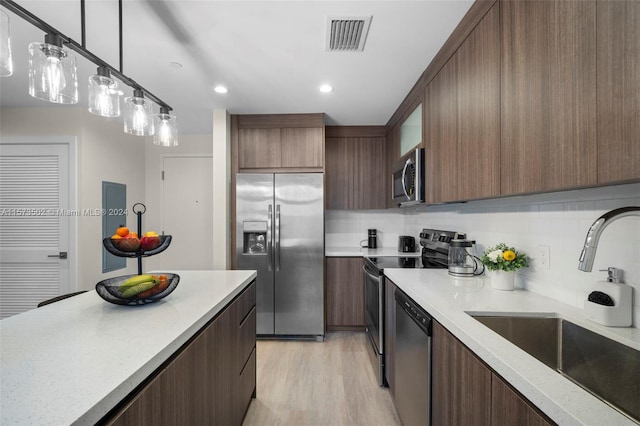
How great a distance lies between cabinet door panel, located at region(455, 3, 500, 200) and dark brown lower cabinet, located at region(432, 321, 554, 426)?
75cm

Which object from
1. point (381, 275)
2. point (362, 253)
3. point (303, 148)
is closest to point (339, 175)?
point (303, 148)

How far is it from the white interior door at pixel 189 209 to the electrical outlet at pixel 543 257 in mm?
3875

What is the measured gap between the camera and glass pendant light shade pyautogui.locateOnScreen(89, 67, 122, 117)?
4.39 ft

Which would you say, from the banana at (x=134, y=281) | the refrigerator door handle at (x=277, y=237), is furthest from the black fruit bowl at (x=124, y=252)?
the refrigerator door handle at (x=277, y=237)

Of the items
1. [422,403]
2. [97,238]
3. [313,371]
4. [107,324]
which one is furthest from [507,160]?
[97,238]

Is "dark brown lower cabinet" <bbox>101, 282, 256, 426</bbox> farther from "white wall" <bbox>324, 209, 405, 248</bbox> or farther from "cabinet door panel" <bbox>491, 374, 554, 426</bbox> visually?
"white wall" <bbox>324, 209, 405, 248</bbox>

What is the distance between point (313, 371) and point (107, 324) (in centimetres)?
195

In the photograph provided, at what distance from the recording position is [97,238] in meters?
3.37

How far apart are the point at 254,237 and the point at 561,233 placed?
265cm

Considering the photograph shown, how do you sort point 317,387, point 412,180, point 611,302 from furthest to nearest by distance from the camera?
point 412,180 < point 317,387 < point 611,302

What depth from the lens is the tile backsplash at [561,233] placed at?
42.3 inches

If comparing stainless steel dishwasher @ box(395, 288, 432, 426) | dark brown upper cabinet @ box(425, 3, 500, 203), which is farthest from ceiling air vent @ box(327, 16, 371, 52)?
stainless steel dishwasher @ box(395, 288, 432, 426)

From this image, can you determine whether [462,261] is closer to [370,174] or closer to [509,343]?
[509,343]

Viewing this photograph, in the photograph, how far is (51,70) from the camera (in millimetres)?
1149
